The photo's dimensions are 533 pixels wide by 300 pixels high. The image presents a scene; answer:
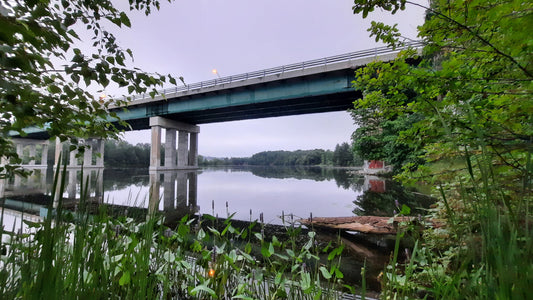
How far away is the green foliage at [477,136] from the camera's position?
2.41 feet

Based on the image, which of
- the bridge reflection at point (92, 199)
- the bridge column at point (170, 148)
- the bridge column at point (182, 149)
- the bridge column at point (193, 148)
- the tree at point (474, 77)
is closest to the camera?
the bridge reflection at point (92, 199)

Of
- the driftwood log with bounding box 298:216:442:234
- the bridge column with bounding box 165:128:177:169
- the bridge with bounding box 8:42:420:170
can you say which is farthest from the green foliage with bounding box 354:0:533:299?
the bridge column with bounding box 165:128:177:169

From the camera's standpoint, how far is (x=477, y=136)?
1.22 metres

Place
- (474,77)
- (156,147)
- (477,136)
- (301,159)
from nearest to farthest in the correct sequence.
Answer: (477,136) → (474,77) → (156,147) → (301,159)

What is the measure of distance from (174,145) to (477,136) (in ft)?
106

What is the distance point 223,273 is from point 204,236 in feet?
1.17

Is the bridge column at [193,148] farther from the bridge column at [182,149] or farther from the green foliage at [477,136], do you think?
the green foliage at [477,136]

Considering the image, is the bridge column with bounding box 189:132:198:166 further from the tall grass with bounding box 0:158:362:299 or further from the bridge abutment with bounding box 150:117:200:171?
the tall grass with bounding box 0:158:362:299

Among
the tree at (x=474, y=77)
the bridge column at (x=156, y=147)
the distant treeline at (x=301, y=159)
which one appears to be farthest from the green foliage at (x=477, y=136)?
the distant treeline at (x=301, y=159)

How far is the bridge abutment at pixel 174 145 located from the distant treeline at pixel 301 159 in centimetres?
5066

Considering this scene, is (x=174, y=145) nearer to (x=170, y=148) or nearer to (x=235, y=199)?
(x=170, y=148)

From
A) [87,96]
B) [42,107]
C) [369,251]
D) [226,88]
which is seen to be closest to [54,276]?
[42,107]

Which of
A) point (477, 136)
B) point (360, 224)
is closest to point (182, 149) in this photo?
point (360, 224)

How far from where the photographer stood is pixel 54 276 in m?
0.88
